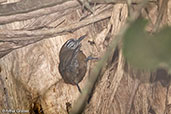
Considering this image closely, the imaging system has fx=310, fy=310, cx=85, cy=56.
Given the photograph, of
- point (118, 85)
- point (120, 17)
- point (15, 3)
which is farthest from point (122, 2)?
point (15, 3)

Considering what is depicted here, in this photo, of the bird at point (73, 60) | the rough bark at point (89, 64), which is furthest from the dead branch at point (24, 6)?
the bird at point (73, 60)

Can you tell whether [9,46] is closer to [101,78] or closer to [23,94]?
[23,94]

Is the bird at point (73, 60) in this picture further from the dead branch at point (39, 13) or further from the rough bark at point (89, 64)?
the dead branch at point (39, 13)

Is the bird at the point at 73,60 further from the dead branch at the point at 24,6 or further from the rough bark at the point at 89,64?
the dead branch at the point at 24,6

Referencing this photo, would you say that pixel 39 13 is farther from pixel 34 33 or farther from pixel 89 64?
pixel 89 64

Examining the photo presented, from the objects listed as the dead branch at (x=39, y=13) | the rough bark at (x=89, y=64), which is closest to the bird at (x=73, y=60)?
the rough bark at (x=89, y=64)

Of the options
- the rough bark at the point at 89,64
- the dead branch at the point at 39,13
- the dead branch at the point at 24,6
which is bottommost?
the rough bark at the point at 89,64

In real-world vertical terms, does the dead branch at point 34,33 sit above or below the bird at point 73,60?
above

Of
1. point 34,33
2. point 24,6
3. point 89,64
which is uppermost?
point 24,6

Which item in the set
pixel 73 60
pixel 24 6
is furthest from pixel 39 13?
pixel 73 60
